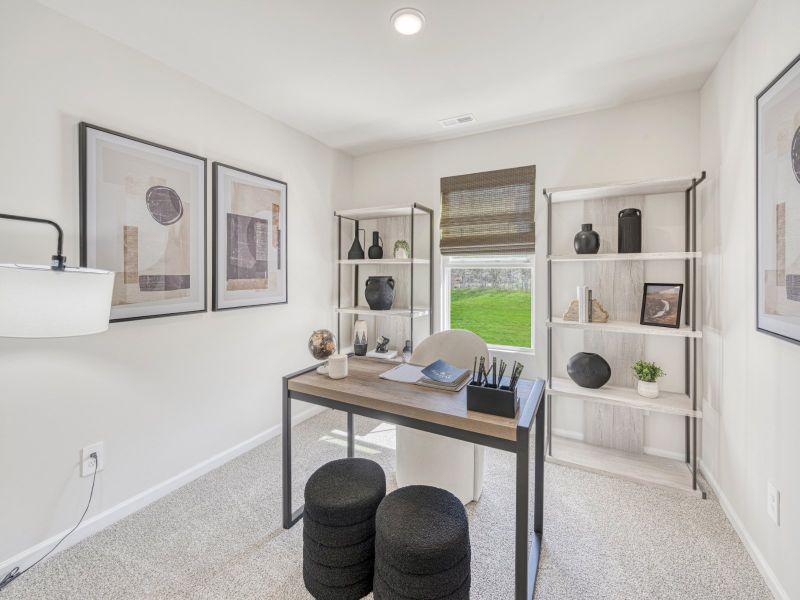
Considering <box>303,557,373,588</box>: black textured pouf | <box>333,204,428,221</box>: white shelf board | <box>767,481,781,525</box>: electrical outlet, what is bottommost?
<box>303,557,373,588</box>: black textured pouf

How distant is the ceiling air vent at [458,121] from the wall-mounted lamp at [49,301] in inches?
100

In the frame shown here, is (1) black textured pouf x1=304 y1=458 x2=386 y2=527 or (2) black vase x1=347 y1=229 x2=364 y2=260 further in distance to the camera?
(2) black vase x1=347 y1=229 x2=364 y2=260

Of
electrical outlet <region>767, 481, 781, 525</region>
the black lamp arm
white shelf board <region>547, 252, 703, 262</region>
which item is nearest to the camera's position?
the black lamp arm

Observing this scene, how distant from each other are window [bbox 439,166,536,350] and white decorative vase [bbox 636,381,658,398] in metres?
0.87

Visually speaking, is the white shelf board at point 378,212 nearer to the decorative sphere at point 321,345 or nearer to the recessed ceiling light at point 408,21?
the recessed ceiling light at point 408,21

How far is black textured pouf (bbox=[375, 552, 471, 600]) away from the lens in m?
1.28

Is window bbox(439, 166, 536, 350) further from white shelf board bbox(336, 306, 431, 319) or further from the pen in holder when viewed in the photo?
the pen in holder

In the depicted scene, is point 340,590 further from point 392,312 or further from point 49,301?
point 392,312

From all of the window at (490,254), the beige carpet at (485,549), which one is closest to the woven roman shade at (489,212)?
the window at (490,254)

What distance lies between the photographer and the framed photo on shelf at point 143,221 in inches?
74.9

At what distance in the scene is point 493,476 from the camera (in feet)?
8.07

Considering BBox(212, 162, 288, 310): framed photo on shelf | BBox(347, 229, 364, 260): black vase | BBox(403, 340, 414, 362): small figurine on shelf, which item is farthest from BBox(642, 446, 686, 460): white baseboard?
BBox(212, 162, 288, 310): framed photo on shelf

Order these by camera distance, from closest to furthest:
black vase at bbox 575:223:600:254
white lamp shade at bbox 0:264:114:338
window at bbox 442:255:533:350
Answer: white lamp shade at bbox 0:264:114:338 → black vase at bbox 575:223:600:254 → window at bbox 442:255:533:350

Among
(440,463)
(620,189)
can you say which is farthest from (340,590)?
(620,189)
